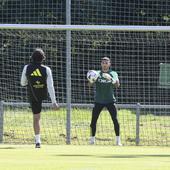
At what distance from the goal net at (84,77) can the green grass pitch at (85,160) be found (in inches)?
366

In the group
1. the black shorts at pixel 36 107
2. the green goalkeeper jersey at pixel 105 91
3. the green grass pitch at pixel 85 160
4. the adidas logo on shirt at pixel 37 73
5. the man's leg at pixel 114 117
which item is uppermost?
the adidas logo on shirt at pixel 37 73

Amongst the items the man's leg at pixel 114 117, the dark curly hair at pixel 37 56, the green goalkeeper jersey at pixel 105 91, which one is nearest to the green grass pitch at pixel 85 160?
the dark curly hair at pixel 37 56

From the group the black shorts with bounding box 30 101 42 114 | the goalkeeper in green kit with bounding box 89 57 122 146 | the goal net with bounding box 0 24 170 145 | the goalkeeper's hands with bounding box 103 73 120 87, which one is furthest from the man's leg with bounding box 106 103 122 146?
the goal net with bounding box 0 24 170 145

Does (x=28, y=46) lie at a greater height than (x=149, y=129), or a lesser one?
greater

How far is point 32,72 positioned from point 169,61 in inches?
298

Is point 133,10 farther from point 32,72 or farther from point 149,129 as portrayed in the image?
point 32,72

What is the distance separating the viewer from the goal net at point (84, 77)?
15016 mm

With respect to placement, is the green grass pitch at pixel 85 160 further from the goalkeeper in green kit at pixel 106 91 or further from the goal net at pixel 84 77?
the goal net at pixel 84 77

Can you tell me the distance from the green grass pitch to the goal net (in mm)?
9300

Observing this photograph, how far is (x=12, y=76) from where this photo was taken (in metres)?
16.8

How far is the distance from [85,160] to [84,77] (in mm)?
12008

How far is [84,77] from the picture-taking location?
1645 cm

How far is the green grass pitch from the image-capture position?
162 inches

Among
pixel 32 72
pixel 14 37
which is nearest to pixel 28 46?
pixel 14 37
